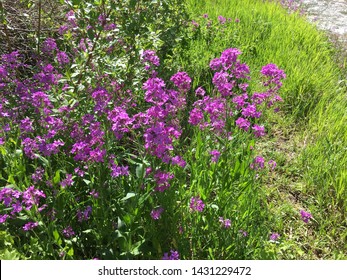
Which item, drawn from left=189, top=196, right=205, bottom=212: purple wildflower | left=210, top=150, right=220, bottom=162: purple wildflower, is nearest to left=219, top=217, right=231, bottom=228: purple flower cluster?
left=189, top=196, right=205, bottom=212: purple wildflower

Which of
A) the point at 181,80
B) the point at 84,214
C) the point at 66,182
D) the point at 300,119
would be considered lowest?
the point at 300,119

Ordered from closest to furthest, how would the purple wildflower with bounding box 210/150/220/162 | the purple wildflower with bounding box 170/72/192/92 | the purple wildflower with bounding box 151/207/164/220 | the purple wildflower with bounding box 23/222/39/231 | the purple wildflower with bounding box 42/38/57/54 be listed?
1. the purple wildflower with bounding box 23/222/39/231
2. the purple wildflower with bounding box 151/207/164/220
3. the purple wildflower with bounding box 210/150/220/162
4. the purple wildflower with bounding box 170/72/192/92
5. the purple wildflower with bounding box 42/38/57/54

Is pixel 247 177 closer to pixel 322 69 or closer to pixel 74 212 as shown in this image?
pixel 74 212

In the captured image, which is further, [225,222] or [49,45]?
[49,45]

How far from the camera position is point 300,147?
3.15 meters

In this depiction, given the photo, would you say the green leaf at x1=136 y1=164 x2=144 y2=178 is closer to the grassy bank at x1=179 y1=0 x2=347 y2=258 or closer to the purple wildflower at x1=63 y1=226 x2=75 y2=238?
the purple wildflower at x1=63 y1=226 x2=75 y2=238

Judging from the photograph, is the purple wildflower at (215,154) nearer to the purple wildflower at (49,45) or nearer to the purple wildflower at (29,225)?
the purple wildflower at (29,225)

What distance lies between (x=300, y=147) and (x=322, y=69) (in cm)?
129

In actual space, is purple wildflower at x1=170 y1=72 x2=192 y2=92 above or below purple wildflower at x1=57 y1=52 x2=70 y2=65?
above

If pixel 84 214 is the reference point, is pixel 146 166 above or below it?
above

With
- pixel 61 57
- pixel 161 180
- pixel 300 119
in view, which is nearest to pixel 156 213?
pixel 161 180

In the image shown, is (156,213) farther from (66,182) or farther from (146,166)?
(66,182)

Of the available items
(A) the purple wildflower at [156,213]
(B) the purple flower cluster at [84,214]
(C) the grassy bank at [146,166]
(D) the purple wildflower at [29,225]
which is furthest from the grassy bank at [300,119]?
(D) the purple wildflower at [29,225]

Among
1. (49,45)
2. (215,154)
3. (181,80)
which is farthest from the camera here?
(49,45)
